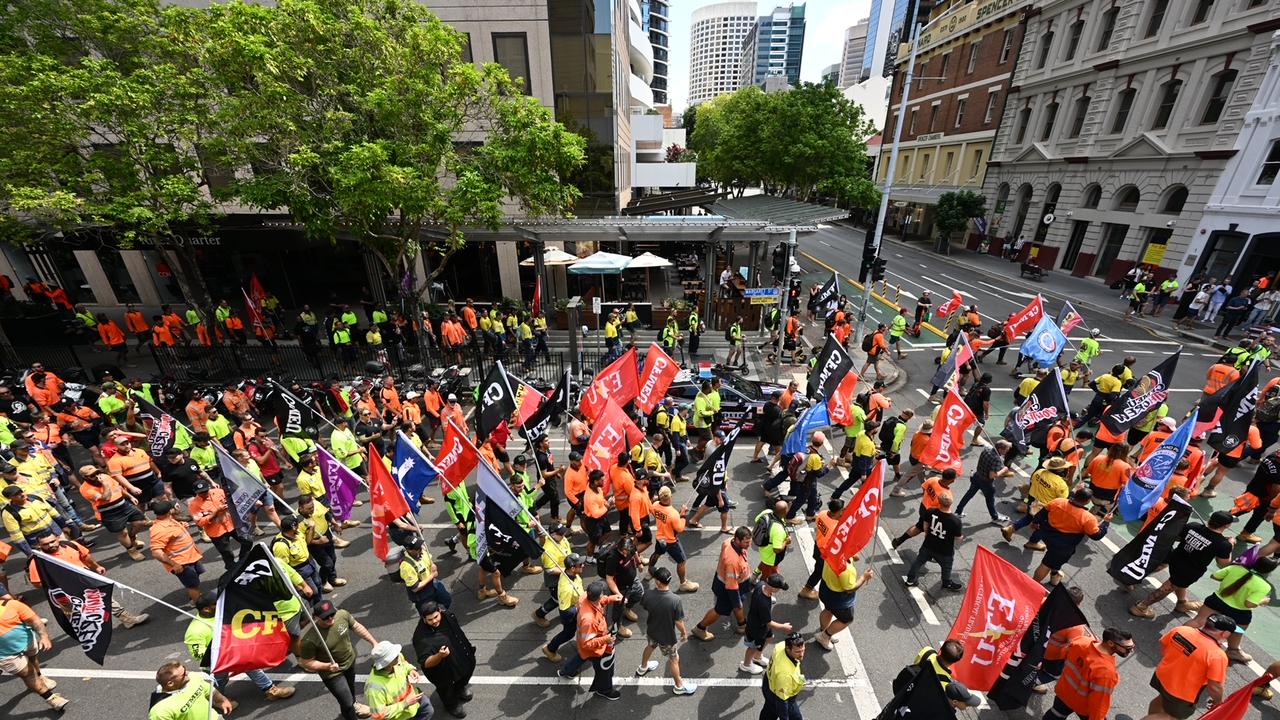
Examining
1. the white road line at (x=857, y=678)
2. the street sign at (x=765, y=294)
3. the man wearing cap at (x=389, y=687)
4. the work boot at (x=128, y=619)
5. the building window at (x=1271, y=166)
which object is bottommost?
the work boot at (x=128, y=619)

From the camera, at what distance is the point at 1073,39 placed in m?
30.8

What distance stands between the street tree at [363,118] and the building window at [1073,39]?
34.0 meters

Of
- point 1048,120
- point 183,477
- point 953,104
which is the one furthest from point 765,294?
point 953,104

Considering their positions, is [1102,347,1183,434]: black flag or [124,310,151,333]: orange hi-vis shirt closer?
[1102,347,1183,434]: black flag

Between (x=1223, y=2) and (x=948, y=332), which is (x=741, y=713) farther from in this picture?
(x=1223, y=2)

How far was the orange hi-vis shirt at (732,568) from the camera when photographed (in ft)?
20.7

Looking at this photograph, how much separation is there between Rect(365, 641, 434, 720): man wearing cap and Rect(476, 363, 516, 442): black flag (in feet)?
16.3

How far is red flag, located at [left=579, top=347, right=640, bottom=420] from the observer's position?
33.7 ft

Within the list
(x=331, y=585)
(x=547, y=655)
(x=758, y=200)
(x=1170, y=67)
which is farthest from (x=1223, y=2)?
(x=331, y=585)

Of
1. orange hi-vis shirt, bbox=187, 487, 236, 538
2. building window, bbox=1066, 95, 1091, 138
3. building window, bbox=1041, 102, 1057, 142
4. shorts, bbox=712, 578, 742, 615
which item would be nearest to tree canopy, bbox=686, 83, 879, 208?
building window, bbox=1041, 102, 1057, 142

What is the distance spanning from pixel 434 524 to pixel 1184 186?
3430 cm

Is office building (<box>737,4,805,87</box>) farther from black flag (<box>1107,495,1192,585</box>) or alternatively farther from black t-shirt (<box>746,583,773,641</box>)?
black t-shirt (<box>746,583,773,641</box>)

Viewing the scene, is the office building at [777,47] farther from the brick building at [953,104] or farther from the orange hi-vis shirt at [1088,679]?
the orange hi-vis shirt at [1088,679]

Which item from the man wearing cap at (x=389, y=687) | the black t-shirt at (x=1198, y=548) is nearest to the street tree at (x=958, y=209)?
the black t-shirt at (x=1198, y=548)
